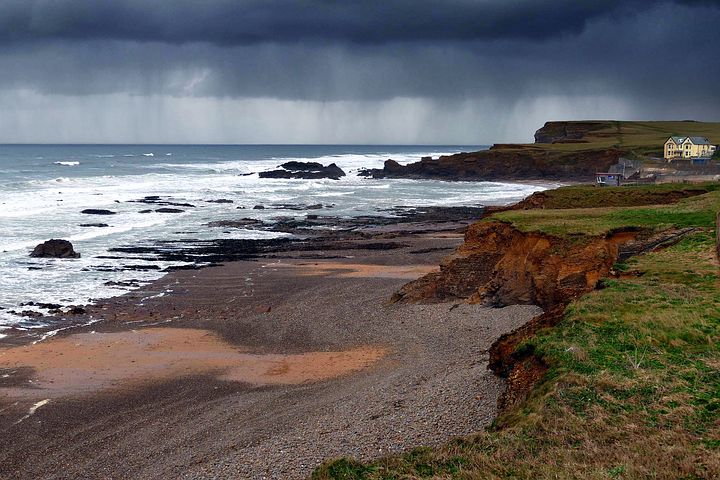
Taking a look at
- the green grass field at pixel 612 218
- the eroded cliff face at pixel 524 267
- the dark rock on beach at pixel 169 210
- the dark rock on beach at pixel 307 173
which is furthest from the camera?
the dark rock on beach at pixel 307 173

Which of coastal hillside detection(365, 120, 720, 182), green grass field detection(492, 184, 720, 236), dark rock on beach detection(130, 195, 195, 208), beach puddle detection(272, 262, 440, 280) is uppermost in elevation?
coastal hillside detection(365, 120, 720, 182)

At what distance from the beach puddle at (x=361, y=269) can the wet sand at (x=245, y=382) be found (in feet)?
6.03

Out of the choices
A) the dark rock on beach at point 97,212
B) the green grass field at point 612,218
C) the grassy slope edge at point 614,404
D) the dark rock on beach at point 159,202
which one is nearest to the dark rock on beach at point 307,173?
the dark rock on beach at point 159,202

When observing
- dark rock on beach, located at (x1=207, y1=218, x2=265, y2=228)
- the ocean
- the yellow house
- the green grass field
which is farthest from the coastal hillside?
the green grass field


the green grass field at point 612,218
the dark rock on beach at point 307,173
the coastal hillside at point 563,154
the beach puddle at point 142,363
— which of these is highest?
the coastal hillside at point 563,154

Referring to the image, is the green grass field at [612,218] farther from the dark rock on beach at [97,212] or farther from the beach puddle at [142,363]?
the dark rock on beach at [97,212]

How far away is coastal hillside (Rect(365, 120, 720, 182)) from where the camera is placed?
96625 millimetres

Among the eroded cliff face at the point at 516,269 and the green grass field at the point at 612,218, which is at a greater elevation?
the green grass field at the point at 612,218

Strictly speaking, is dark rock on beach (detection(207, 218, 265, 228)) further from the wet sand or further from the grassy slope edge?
the grassy slope edge

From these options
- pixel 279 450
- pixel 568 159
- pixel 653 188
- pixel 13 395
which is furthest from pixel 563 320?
pixel 568 159

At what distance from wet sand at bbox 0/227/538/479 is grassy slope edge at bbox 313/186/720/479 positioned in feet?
7.29

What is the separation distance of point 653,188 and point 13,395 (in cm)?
2630

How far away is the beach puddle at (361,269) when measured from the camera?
34.4 meters

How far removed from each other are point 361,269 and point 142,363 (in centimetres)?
1606
